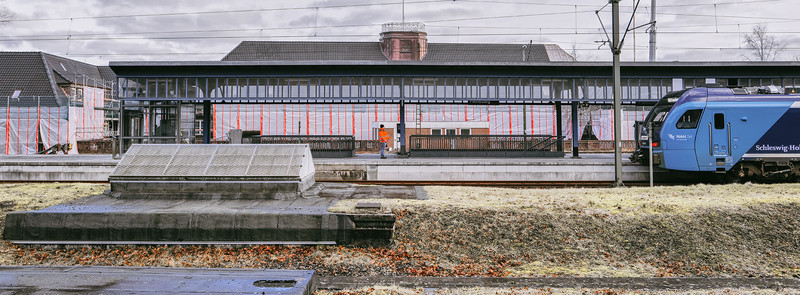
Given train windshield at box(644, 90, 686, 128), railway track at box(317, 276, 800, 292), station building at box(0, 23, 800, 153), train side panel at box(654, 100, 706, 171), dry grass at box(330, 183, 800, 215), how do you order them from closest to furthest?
railway track at box(317, 276, 800, 292)
dry grass at box(330, 183, 800, 215)
train side panel at box(654, 100, 706, 171)
train windshield at box(644, 90, 686, 128)
station building at box(0, 23, 800, 153)

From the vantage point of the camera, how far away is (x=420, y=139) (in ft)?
83.3

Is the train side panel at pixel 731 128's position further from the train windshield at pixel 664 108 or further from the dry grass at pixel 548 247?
the dry grass at pixel 548 247

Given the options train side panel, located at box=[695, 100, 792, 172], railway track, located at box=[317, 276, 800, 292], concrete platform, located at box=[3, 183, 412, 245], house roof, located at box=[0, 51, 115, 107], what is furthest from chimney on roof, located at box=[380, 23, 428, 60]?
railway track, located at box=[317, 276, 800, 292]

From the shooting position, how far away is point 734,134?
15.6m

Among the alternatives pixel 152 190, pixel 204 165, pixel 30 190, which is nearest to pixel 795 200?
pixel 204 165

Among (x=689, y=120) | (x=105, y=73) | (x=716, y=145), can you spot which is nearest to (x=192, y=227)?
(x=689, y=120)

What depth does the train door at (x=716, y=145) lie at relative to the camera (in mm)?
15609

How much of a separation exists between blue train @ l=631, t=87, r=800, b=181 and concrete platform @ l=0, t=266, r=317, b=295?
1451 cm

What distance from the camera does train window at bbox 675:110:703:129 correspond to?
1577 cm

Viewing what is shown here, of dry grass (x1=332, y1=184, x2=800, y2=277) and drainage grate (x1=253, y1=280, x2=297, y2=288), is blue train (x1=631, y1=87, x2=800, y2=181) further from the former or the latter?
drainage grate (x1=253, y1=280, x2=297, y2=288)

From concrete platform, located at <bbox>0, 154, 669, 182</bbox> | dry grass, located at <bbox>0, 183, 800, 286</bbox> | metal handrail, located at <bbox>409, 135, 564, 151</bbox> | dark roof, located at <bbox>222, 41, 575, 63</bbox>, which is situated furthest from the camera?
dark roof, located at <bbox>222, 41, 575, 63</bbox>

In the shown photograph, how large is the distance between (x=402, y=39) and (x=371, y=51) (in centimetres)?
440

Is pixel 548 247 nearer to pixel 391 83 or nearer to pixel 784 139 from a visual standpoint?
pixel 784 139

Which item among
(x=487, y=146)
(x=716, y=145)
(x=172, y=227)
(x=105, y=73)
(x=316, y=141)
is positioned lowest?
(x=172, y=227)
